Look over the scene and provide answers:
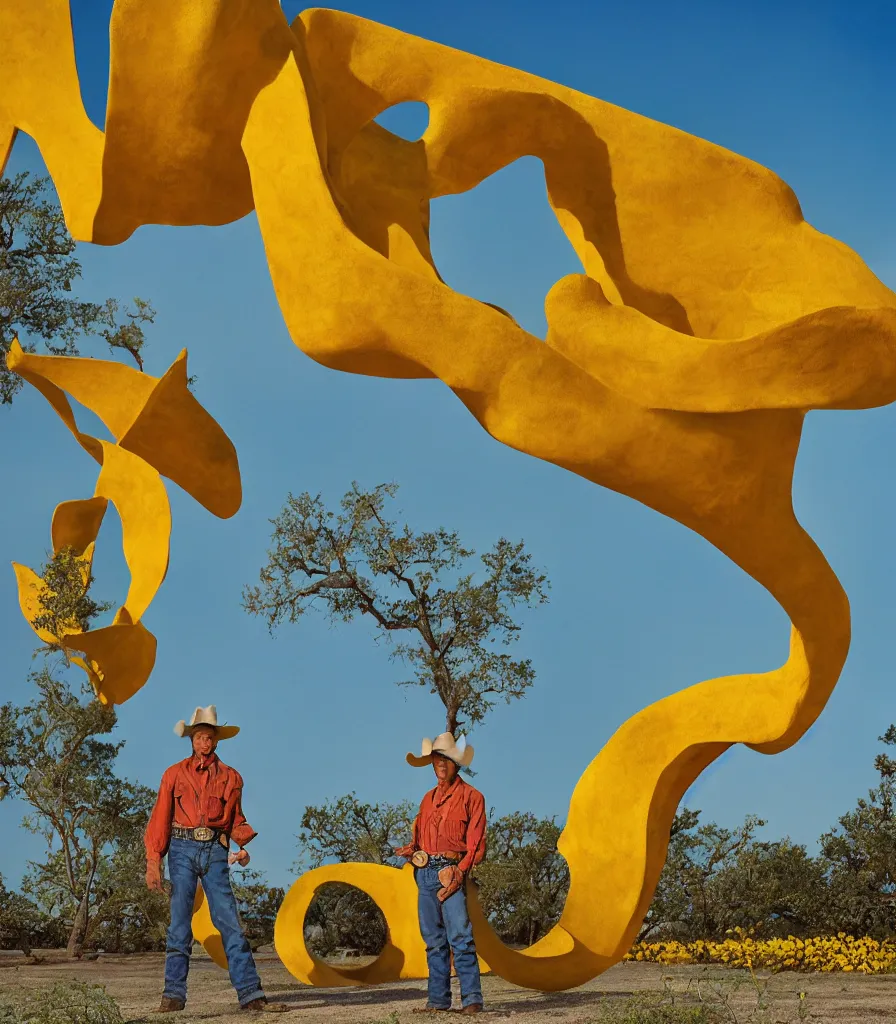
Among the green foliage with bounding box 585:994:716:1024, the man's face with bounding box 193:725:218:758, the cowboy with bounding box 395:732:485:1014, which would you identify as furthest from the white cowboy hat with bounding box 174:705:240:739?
the green foliage with bounding box 585:994:716:1024

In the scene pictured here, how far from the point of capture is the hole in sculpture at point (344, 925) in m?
13.4

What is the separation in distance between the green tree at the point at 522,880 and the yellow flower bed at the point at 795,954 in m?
2.03

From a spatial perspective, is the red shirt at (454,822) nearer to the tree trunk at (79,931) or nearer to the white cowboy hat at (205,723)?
the white cowboy hat at (205,723)

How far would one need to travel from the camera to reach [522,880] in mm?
13297

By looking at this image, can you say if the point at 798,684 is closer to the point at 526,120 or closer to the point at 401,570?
the point at 526,120

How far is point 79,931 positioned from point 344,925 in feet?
8.99

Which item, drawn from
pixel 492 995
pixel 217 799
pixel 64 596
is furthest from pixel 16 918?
pixel 217 799

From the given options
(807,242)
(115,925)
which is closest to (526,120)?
(807,242)

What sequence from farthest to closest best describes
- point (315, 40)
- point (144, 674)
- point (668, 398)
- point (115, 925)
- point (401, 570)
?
point (401, 570) < point (115, 925) < point (144, 674) < point (315, 40) < point (668, 398)

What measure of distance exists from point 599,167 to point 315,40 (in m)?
1.80

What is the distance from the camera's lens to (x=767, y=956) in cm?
1052

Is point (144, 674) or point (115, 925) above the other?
point (144, 674)

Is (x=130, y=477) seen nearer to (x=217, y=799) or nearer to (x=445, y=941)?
(x=217, y=799)

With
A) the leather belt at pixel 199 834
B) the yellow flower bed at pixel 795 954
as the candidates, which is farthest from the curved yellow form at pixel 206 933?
the yellow flower bed at pixel 795 954
